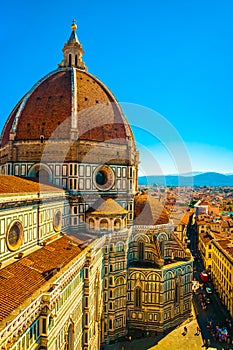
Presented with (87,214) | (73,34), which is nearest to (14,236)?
(87,214)

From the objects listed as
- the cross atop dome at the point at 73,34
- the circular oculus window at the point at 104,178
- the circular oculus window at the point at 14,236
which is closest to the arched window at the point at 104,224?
the circular oculus window at the point at 104,178

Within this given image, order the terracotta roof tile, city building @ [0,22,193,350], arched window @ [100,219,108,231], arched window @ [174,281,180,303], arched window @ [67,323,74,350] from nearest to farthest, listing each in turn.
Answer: arched window @ [67,323,74,350]
city building @ [0,22,193,350]
arched window @ [100,219,108,231]
the terracotta roof tile
arched window @ [174,281,180,303]

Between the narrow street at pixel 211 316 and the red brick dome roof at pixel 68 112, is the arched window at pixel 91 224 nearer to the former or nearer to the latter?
the red brick dome roof at pixel 68 112

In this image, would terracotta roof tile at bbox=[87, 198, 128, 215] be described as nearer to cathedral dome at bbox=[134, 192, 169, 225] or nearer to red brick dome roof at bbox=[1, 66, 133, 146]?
cathedral dome at bbox=[134, 192, 169, 225]

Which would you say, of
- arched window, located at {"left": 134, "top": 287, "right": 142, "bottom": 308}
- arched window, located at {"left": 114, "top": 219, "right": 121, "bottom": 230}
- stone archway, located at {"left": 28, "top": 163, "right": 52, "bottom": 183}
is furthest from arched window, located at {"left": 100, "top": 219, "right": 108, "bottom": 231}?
arched window, located at {"left": 134, "top": 287, "right": 142, "bottom": 308}

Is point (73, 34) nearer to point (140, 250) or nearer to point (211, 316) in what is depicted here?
point (140, 250)

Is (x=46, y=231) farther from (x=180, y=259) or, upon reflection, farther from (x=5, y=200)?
(x=180, y=259)
